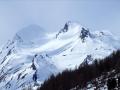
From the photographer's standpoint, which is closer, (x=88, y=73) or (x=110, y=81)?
(x=110, y=81)

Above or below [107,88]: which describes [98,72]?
below

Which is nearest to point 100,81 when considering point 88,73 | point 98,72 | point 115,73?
point 115,73

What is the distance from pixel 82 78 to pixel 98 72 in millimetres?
2989

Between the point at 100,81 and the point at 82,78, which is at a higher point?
the point at 100,81

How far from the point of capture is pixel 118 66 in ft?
159

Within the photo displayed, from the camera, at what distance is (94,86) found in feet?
138

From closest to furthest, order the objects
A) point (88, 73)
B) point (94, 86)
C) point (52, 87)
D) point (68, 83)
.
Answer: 1. point (94, 86)
2. point (88, 73)
3. point (68, 83)
4. point (52, 87)

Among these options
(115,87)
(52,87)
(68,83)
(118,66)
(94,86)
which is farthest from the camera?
(52,87)

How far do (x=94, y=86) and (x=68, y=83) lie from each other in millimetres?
18967

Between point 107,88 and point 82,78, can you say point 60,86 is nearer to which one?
point 82,78

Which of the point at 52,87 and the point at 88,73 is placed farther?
the point at 52,87

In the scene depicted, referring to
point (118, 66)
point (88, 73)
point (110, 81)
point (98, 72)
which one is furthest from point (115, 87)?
point (88, 73)

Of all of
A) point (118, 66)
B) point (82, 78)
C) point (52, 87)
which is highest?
point (118, 66)

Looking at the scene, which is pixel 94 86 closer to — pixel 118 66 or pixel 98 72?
pixel 118 66
